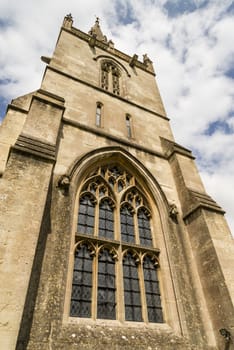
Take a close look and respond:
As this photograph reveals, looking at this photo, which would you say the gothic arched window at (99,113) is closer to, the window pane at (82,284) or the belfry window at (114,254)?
the belfry window at (114,254)

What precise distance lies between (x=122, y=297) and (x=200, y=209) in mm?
3046

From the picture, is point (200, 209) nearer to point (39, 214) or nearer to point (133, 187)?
point (133, 187)

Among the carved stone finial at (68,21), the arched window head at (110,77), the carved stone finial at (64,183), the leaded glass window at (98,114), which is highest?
the carved stone finial at (68,21)

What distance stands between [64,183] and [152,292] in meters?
3.17

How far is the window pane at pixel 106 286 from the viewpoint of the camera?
14.5ft

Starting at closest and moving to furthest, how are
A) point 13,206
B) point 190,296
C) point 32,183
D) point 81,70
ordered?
point 13,206
point 32,183
point 190,296
point 81,70

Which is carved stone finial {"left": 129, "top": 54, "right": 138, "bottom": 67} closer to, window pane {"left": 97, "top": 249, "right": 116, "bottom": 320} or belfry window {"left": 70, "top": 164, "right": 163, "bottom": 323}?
belfry window {"left": 70, "top": 164, "right": 163, "bottom": 323}

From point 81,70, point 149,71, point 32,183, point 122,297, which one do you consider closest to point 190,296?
point 122,297

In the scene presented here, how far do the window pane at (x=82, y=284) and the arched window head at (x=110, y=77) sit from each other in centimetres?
816

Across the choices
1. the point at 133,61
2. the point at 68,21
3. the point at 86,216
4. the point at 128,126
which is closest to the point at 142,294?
Answer: the point at 86,216

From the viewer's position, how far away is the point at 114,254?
5.25 metres

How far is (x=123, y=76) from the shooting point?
12219 mm

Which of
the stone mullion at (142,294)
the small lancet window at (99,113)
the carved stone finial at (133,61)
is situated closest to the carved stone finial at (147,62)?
the carved stone finial at (133,61)

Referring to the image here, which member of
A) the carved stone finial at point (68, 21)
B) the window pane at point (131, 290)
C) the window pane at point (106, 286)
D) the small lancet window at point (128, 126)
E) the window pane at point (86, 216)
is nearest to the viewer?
the window pane at point (106, 286)
